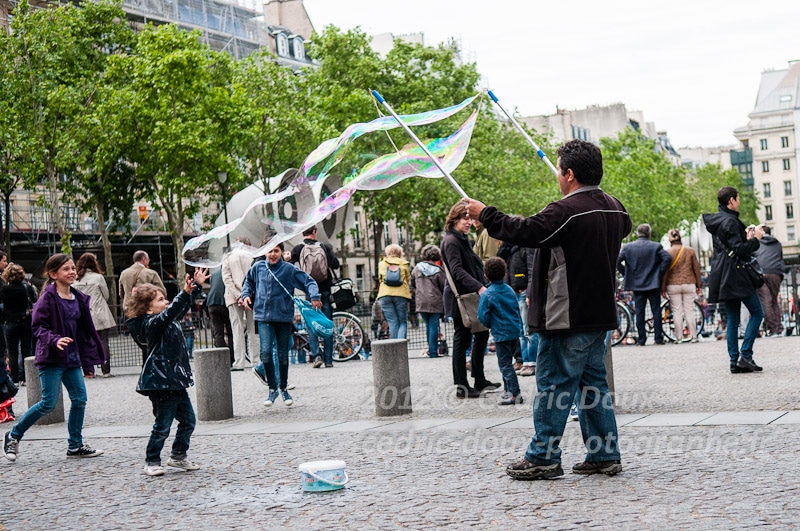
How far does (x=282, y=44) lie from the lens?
70875 millimetres

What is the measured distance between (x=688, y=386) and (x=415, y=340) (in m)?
11.5

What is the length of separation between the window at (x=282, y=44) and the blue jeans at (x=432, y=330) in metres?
55.3

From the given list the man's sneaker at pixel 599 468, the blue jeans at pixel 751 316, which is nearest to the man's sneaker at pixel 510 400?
the blue jeans at pixel 751 316

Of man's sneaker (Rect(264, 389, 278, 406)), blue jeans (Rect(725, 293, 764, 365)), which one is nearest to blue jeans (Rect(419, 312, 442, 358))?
man's sneaker (Rect(264, 389, 278, 406))

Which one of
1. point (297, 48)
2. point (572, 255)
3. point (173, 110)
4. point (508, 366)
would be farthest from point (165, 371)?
point (297, 48)

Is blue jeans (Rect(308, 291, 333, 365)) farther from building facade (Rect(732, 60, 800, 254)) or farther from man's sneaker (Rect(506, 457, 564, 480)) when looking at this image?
building facade (Rect(732, 60, 800, 254))

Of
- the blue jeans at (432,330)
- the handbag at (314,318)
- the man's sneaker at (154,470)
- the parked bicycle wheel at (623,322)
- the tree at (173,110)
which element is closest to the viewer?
the man's sneaker at (154,470)

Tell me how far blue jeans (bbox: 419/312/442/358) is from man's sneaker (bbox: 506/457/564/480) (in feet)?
33.2

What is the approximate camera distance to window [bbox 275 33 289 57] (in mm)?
70188

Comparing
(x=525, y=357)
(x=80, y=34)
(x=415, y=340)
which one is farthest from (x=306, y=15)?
(x=525, y=357)

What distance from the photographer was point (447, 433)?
8656 millimetres

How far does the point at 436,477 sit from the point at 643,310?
11.4m

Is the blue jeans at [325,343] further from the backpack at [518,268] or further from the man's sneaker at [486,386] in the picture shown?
the man's sneaker at [486,386]

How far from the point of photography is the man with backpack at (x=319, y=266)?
16.3m
